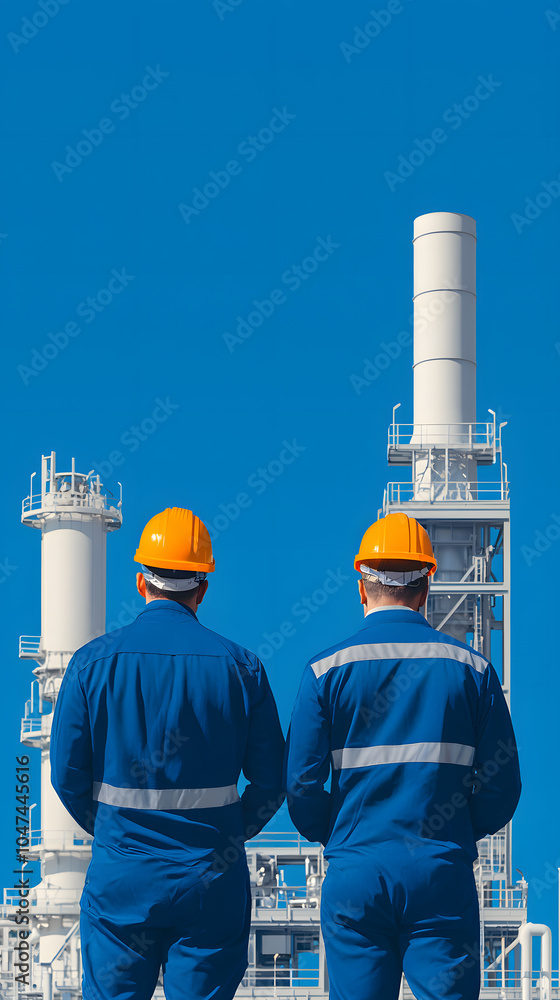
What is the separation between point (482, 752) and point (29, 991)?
43.0 metres

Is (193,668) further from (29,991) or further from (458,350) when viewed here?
(29,991)

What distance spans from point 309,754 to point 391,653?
713mm

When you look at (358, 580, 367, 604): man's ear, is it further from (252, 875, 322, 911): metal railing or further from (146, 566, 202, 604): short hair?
(252, 875, 322, 911): metal railing

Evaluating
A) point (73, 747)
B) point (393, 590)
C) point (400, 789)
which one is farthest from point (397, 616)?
point (73, 747)

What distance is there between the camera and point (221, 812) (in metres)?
7.82

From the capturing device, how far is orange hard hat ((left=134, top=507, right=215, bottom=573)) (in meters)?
8.16

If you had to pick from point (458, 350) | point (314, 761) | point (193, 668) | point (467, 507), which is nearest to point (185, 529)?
point (193, 668)

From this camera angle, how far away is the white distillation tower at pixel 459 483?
42.2 meters

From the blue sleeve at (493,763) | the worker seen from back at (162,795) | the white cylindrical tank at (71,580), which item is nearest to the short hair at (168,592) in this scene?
the worker seen from back at (162,795)

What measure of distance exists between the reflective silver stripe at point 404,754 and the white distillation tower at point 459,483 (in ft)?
109

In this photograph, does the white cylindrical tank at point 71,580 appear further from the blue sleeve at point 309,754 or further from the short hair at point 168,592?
the blue sleeve at point 309,754

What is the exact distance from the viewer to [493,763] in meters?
8.10

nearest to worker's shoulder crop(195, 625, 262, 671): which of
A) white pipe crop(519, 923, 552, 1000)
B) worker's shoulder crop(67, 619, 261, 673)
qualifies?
worker's shoulder crop(67, 619, 261, 673)

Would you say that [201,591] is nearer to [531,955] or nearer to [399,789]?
[399,789]
